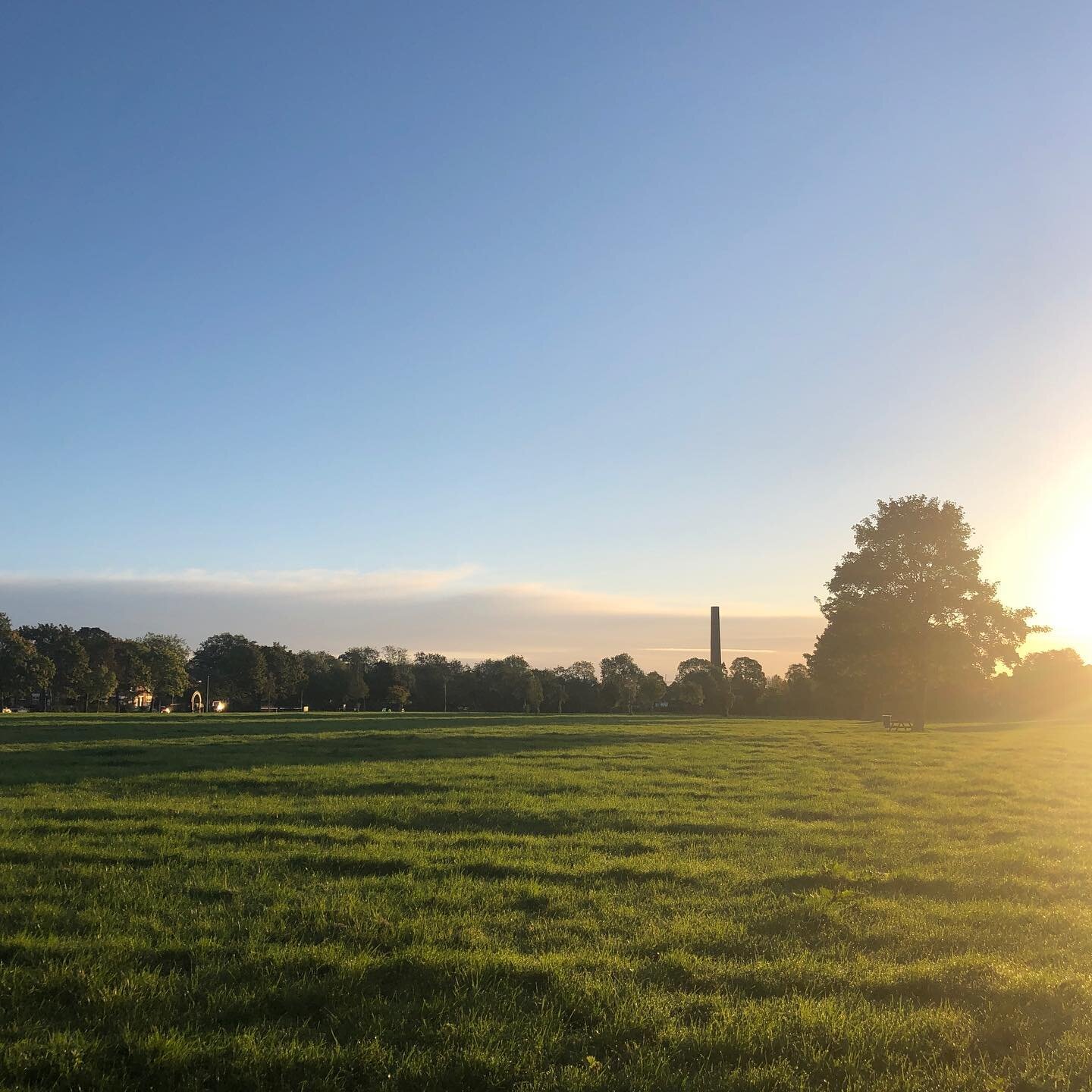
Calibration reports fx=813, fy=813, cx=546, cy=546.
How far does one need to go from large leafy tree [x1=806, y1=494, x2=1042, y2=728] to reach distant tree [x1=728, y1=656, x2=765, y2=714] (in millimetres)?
105832

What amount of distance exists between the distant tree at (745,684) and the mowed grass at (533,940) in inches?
5765

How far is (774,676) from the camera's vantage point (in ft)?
643

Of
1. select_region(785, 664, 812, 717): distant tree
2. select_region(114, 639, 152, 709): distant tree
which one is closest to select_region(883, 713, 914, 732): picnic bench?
select_region(785, 664, 812, 717): distant tree

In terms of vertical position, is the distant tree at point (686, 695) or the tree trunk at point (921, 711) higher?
the tree trunk at point (921, 711)

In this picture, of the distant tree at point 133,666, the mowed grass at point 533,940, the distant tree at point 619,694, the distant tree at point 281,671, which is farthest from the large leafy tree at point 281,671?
→ the mowed grass at point 533,940

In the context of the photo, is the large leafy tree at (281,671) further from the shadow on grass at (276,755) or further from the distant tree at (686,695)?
the shadow on grass at (276,755)

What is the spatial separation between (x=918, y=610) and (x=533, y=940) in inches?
1982

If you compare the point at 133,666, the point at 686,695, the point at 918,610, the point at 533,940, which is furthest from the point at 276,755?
the point at 686,695

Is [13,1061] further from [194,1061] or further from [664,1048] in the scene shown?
[664,1048]

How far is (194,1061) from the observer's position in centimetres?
611

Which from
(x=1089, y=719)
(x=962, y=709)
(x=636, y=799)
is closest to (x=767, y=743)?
(x=636, y=799)

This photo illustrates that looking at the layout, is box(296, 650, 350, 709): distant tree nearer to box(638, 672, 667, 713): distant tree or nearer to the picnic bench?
box(638, 672, 667, 713): distant tree

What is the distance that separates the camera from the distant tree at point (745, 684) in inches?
6388

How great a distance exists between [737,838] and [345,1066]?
10.3m
